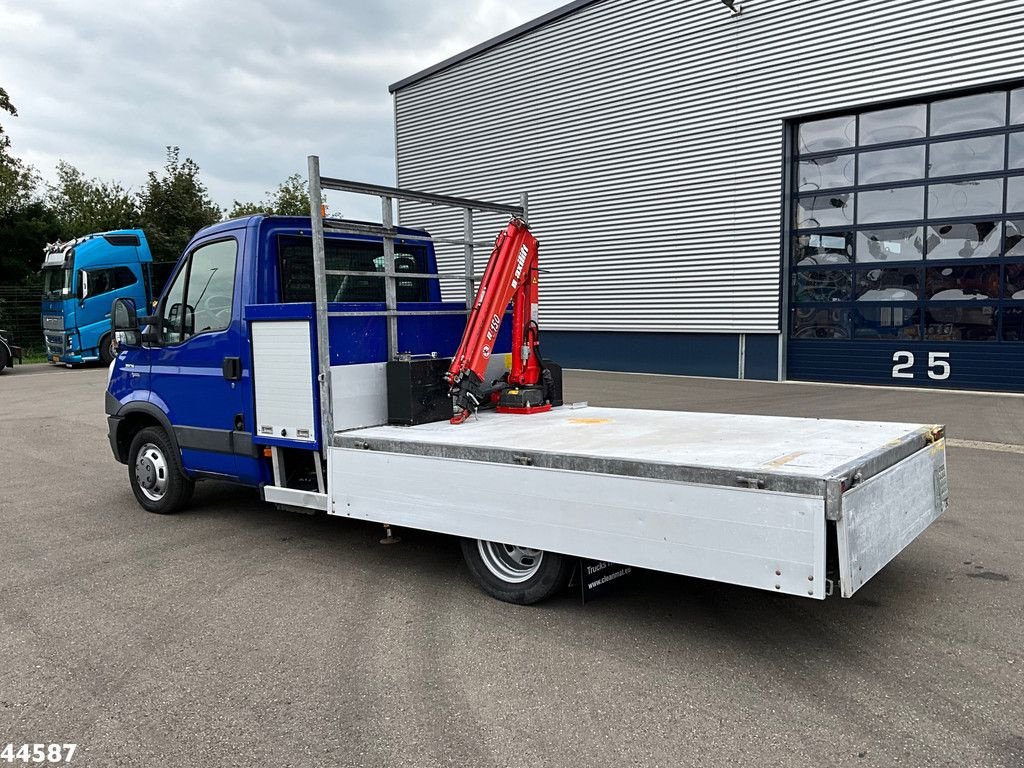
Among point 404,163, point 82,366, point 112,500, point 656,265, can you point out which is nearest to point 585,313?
point 656,265

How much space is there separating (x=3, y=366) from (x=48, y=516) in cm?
1827

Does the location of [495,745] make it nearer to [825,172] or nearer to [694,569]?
[694,569]

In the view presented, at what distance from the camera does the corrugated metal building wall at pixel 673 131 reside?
14.6 metres

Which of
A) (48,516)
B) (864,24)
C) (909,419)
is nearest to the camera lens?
(48,516)

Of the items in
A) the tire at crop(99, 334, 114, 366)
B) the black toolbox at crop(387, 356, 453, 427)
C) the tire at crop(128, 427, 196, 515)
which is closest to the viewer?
the black toolbox at crop(387, 356, 453, 427)

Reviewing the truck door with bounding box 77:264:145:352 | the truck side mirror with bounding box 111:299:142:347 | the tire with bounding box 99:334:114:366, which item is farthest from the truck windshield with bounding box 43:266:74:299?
the truck side mirror with bounding box 111:299:142:347

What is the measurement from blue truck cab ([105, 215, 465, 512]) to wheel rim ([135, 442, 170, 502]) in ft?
0.04

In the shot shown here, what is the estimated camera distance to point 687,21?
1708 cm

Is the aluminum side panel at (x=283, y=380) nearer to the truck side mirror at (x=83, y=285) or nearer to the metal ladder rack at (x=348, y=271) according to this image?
the metal ladder rack at (x=348, y=271)

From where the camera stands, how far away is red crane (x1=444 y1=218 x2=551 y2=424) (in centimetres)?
547

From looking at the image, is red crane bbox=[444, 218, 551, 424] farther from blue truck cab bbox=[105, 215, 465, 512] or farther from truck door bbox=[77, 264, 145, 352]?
truck door bbox=[77, 264, 145, 352]

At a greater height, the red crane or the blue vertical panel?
the red crane

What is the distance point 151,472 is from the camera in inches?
261

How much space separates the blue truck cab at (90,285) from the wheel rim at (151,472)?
57.0 feet
